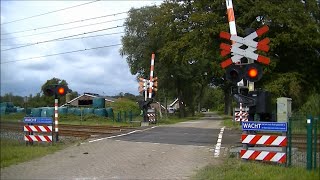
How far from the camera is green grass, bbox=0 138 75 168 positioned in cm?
955

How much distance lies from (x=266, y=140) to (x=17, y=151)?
24.6ft

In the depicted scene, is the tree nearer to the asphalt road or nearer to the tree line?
the tree line

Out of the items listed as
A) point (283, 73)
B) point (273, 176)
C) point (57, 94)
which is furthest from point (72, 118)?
point (273, 176)

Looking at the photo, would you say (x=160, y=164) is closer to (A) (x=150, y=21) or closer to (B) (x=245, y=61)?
(B) (x=245, y=61)

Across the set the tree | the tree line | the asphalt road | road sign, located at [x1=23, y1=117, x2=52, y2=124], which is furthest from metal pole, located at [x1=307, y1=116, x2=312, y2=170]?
the tree

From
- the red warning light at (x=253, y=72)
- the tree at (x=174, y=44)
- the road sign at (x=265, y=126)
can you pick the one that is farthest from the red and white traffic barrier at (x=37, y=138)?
the tree at (x=174, y=44)

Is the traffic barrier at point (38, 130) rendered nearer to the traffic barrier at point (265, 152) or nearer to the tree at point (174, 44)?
the traffic barrier at point (265, 152)

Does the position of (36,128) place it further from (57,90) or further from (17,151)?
(17,151)

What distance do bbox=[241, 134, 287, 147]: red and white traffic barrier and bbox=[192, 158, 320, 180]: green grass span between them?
1.92 feet

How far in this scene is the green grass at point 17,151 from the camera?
9.55 m

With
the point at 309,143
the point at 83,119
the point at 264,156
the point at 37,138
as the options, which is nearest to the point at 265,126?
the point at 264,156

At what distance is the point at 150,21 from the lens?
55844 mm

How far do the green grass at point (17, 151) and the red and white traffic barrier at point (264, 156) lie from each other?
20.2 feet

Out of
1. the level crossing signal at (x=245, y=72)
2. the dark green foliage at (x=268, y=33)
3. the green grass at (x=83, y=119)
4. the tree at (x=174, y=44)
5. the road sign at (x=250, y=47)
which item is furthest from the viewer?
the green grass at (x=83, y=119)
